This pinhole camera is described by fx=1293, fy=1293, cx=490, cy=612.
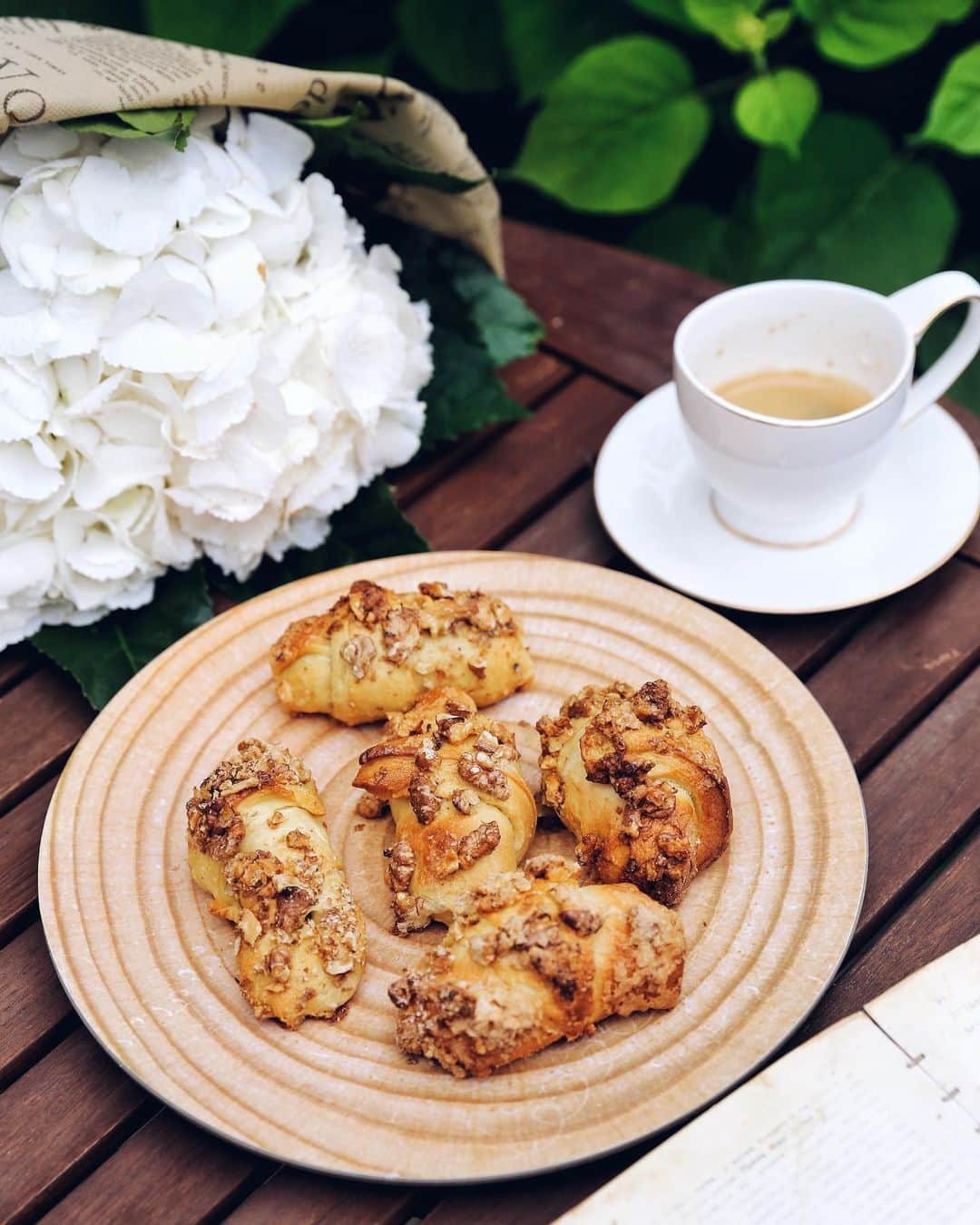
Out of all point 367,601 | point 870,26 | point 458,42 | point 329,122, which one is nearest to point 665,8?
point 870,26

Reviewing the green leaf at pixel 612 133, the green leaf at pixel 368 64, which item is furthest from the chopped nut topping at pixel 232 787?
the green leaf at pixel 368 64

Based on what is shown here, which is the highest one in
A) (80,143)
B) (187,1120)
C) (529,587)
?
(80,143)

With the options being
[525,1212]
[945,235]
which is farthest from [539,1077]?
[945,235]

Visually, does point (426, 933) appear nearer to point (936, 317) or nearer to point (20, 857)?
point (20, 857)

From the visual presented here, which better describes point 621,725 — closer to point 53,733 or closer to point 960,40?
point 53,733

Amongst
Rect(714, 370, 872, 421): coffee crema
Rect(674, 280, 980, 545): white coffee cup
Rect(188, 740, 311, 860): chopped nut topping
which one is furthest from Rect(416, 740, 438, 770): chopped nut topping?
Rect(714, 370, 872, 421): coffee crema

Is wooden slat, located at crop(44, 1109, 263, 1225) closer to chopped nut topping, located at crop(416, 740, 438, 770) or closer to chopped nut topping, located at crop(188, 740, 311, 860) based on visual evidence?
chopped nut topping, located at crop(188, 740, 311, 860)

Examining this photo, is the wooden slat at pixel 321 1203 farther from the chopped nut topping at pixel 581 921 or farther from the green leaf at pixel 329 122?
the green leaf at pixel 329 122
